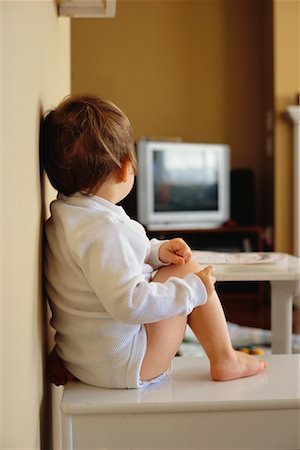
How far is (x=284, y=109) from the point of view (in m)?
4.44

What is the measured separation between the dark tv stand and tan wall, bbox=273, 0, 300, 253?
0.57 feet

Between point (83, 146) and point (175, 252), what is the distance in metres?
0.27

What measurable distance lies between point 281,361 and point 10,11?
853 mm

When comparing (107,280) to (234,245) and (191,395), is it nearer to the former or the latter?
(191,395)

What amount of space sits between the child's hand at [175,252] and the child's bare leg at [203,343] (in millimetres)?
28

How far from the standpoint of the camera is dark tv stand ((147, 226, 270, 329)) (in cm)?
444

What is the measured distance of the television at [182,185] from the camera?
4477 millimetres

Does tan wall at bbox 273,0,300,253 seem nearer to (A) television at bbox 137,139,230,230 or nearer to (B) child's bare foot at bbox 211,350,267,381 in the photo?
(A) television at bbox 137,139,230,230

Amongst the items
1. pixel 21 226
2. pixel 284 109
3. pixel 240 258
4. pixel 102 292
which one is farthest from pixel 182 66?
pixel 21 226

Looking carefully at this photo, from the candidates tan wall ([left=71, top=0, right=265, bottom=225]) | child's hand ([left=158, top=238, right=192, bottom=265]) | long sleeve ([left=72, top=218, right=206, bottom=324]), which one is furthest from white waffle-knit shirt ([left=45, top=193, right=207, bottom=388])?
tan wall ([left=71, top=0, right=265, bottom=225])

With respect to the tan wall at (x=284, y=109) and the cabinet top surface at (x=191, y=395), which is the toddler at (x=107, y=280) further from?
the tan wall at (x=284, y=109)

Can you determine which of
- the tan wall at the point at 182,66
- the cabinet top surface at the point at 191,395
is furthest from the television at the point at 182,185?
the cabinet top surface at the point at 191,395

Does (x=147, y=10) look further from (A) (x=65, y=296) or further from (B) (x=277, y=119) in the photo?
(A) (x=65, y=296)

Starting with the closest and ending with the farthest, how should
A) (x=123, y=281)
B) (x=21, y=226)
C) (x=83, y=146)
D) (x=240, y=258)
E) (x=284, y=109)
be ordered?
(x=21, y=226) < (x=123, y=281) < (x=83, y=146) < (x=240, y=258) < (x=284, y=109)
